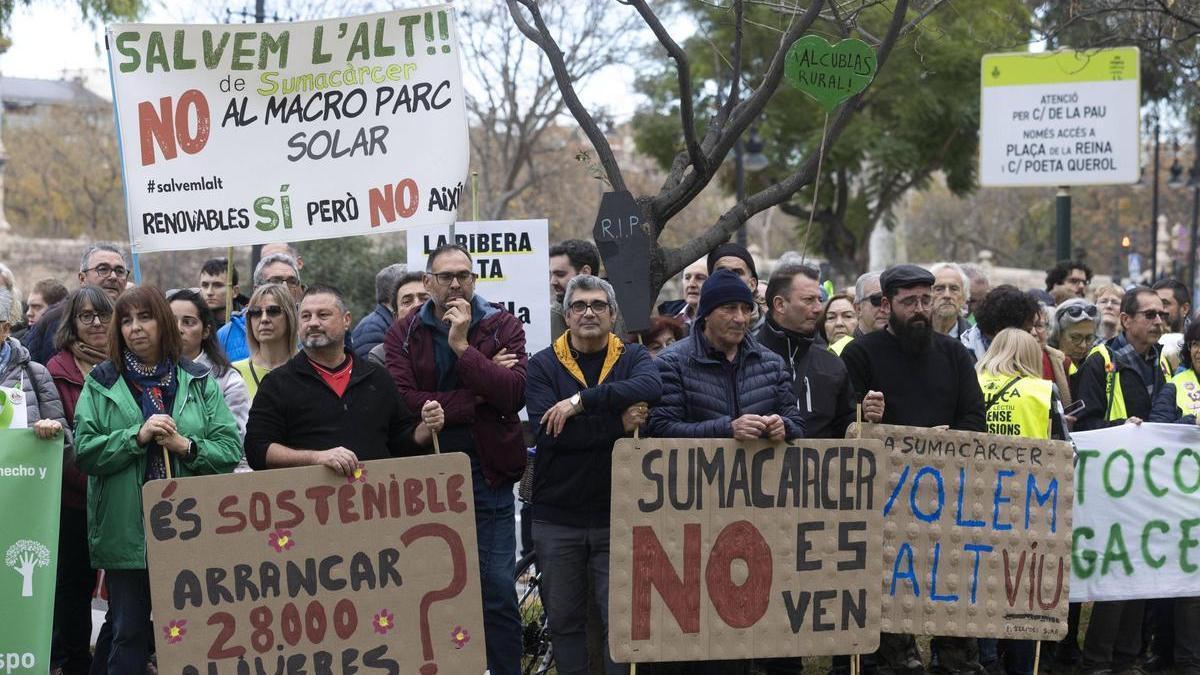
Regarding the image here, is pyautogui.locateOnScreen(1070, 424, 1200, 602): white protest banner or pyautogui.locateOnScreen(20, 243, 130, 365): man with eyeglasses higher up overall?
pyautogui.locateOnScreen(20, 243, 130, 365): man with eyeglasses

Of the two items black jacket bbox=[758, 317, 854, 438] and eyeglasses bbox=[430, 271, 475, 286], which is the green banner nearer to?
eyeglasses bbox=[430, 271, 475, 286]

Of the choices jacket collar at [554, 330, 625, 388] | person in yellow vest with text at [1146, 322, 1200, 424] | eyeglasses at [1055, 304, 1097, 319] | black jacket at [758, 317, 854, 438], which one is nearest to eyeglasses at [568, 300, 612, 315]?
jacket collar at [554, 330, 625, 388]

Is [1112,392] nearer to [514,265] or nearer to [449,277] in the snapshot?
[514,265]

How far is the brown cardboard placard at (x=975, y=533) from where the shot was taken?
23.3ft

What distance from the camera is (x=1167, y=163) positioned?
225 ft

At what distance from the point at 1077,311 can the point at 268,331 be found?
4.79 metres

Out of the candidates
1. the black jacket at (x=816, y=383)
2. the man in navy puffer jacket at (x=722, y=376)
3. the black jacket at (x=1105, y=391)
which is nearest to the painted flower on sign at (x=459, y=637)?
the man in navy puffer jacket at (x=722, y=376)

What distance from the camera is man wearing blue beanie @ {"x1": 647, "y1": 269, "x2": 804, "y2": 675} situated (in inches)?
260

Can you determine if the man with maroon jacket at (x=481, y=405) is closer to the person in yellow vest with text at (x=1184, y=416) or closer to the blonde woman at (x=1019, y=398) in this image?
the blonde woman at (x=1019, y=398)

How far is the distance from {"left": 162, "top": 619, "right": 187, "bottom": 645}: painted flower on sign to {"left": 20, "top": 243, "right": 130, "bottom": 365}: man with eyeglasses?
101 inches

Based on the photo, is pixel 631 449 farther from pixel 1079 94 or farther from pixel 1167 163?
pixel 1167 163

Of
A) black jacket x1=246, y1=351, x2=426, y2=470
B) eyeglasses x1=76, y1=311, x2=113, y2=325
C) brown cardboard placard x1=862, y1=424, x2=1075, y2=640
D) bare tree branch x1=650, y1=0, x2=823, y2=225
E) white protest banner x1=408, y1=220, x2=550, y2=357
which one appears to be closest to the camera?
black jacket x1=246, y1=351, x2=426, y2=470

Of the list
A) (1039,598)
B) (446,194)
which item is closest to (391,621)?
(446,194)

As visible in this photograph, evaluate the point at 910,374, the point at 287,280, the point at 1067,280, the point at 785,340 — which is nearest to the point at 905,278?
the point at 910,374
